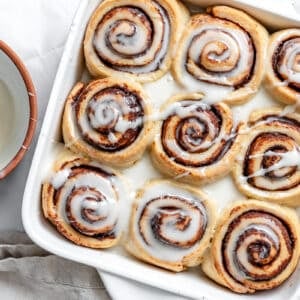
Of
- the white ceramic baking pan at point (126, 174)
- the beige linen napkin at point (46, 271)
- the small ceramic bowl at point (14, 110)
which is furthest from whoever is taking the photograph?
the beige linen napkin at point (46, 271)

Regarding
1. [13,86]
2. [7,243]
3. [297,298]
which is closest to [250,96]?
[297,298]

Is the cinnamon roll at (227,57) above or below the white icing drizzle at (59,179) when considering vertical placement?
above

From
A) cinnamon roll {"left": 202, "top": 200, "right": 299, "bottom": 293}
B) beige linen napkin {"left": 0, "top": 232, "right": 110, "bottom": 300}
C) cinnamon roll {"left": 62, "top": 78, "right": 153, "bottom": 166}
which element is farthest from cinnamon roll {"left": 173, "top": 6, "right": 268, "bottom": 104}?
beige linen napkin {"left": 0, "top": 232, "right": 110, "bottom": 300}

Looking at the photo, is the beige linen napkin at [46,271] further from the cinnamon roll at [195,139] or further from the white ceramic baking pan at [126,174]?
the cinnamon roll at [195,139]

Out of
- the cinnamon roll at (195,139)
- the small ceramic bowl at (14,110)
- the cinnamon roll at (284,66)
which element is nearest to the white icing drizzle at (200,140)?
the cinnamon roll at (195,139)

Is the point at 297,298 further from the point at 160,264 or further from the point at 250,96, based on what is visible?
the point at 250,96

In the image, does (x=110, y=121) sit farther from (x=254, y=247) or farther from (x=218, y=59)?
(x=254, y=247)

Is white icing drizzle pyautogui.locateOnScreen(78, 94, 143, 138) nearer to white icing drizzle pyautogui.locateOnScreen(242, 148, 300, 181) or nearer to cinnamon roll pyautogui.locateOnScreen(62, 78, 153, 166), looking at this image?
cinnamon roll pyautogui.locateOnScreen(62, 78, 153, 166)

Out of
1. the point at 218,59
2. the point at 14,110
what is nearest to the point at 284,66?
the point at 218,59
